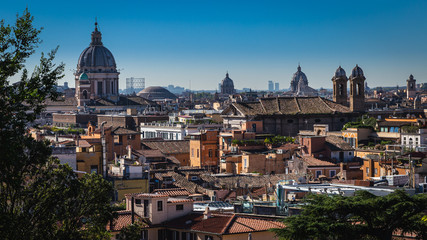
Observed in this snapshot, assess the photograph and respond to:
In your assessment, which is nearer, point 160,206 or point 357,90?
point 160,206

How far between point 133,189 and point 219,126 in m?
33.9

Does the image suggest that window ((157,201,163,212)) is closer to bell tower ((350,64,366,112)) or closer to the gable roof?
the gable roof

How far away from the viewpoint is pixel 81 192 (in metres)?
17.4

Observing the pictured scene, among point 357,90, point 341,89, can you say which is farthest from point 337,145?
point 341,89

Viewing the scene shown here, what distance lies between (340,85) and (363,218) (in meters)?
52.2

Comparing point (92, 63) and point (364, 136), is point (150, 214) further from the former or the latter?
point (92, 63)

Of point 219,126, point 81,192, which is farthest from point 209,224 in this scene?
point 219,126

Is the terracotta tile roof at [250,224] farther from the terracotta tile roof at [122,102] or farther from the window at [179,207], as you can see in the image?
the terracotta tile roof at [122,102]

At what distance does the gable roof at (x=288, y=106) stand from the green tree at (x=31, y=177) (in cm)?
4436

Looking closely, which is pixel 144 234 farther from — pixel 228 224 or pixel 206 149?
pixel 206 149

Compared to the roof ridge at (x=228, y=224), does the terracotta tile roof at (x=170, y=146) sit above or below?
above

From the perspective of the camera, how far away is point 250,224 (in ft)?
70.3

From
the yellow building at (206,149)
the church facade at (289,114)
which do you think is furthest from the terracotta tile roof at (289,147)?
the church facade at (289,114)

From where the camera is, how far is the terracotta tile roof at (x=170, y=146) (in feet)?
166
